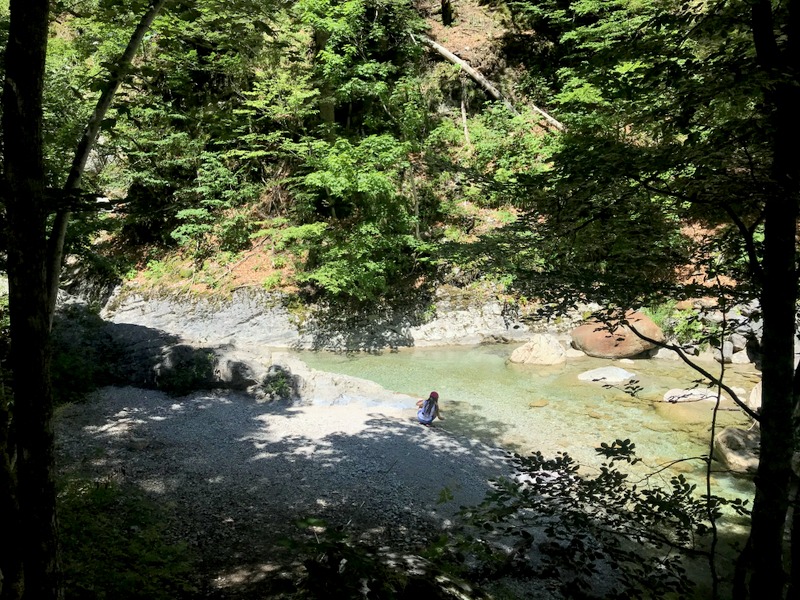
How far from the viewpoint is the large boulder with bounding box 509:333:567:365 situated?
36.3 ft

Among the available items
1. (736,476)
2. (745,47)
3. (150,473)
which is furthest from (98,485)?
(736,476)

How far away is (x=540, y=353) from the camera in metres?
11.1

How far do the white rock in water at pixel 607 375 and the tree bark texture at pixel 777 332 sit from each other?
25.1 feet

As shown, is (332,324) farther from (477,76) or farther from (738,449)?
(477,76)

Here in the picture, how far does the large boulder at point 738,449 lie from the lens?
634 cm

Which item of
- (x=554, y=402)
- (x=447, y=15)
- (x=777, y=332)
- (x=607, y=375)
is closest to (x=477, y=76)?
(x=447, y=15)

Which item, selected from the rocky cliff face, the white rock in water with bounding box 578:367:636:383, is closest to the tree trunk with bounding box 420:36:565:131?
the rocky cliff face

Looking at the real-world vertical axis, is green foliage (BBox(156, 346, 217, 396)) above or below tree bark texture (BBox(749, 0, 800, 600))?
below

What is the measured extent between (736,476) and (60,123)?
415 inches

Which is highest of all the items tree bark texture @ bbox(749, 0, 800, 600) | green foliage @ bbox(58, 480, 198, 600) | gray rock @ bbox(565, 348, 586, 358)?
tree bark texture @ bbox(749, 0, 800, 600)

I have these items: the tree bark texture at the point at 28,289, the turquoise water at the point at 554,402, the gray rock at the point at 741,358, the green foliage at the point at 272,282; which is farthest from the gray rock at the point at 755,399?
the green foliage at the point at 272,282

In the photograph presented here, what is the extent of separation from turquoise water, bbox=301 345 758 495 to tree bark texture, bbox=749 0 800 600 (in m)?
3.80

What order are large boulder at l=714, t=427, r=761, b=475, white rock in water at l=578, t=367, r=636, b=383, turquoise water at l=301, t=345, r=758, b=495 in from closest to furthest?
large boulder at l=714, t=427, r=761, b=475, turquoise water at l=301, t=345, r=758, b=495, white rock in water at l=578, t=367, r=636, b=383

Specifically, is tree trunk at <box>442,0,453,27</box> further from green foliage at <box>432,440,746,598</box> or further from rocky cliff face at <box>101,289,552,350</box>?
green foliage at <box>432,440,746,598</box>
